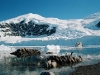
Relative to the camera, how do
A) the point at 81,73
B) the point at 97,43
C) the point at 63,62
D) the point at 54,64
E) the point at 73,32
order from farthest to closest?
the point at 73,32 → the point at 97,43 → the point at 63,62 → the point at 54,64 → the point at 81,73

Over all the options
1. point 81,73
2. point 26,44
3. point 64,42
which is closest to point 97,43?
point 64,42

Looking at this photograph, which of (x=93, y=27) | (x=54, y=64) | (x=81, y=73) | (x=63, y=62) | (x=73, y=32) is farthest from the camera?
(x=93, y=27)

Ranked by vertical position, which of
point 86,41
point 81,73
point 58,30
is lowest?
point 81,73

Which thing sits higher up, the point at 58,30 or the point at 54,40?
the point at 58,30

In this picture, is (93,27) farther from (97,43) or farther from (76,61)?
(76,61)

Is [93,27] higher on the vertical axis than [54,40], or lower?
higher

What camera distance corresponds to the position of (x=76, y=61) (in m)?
43.8

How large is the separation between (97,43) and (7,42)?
56.0 meters

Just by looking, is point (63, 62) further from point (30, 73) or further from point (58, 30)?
point (58, 30)

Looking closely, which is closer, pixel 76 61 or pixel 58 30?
pixel 76 61

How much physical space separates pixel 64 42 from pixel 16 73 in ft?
300

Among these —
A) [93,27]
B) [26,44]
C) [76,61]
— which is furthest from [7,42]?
[76,61]

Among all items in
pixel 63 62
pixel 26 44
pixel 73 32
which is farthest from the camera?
pixel 73 32

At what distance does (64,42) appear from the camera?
121 meters
